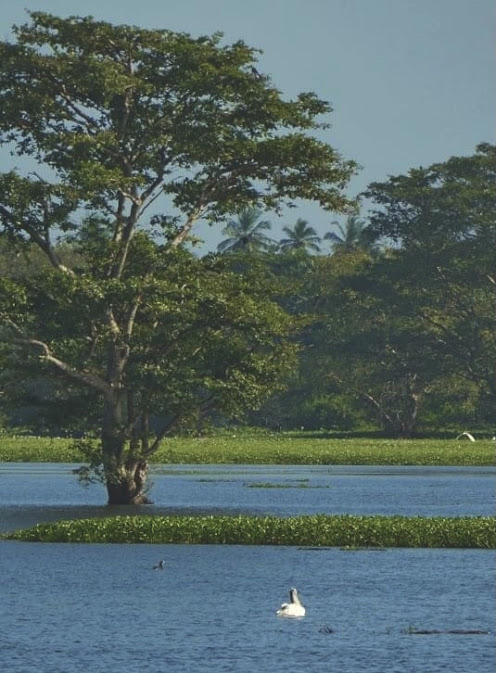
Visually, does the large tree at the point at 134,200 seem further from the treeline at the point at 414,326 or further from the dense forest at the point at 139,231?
the treeline at the point at 414,326

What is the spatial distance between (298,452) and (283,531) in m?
59.3

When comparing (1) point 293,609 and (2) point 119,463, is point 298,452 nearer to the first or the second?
(2) point 119,463

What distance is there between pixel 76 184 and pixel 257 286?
312 inches

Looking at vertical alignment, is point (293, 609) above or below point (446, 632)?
above

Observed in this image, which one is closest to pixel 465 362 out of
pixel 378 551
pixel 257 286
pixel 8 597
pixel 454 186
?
pixel 454 186

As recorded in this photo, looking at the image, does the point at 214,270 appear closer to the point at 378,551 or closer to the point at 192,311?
the point at 192,311

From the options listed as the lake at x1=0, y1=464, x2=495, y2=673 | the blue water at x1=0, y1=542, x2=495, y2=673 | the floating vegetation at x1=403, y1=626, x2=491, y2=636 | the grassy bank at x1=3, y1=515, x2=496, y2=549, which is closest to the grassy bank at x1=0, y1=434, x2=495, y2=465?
the grassy bank at x1=3, y1=515, x2=496, y2=549

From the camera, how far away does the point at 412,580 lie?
3972 cm

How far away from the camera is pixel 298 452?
4200 inches

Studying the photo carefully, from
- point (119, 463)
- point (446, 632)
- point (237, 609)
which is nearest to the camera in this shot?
point (446, 632)

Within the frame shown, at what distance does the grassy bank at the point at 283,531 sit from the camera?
46469 millimetres

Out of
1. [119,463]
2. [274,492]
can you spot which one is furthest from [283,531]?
[274,492]

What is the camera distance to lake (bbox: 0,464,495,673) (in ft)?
95.6

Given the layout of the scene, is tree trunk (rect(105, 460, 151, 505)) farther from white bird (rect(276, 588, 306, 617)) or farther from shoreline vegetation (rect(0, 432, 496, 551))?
white bird (rect(276, 588, 306, 617))
